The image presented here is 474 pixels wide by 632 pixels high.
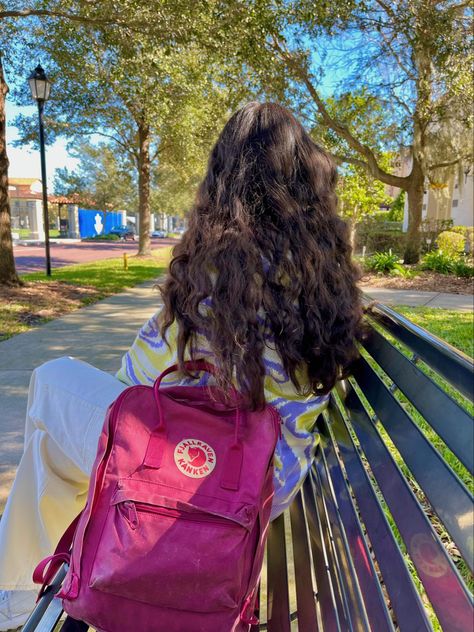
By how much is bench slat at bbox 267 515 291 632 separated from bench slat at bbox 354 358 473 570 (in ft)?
2.00

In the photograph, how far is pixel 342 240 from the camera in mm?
1574

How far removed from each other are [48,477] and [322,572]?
1.02m

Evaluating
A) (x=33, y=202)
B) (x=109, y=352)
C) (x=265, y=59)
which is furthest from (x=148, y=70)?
(x=33, y=202)

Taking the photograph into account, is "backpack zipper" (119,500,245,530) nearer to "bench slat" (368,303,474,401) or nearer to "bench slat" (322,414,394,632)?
"bench slat" (322,414,394,632)

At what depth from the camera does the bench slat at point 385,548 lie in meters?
0.91

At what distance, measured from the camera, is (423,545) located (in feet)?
3.01

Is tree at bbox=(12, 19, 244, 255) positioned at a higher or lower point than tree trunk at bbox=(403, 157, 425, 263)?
higher

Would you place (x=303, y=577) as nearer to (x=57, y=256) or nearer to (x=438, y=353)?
(x=438, y=353)

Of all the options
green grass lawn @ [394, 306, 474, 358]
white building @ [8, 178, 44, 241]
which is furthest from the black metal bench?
white building @ [8, 178, 44, 241]

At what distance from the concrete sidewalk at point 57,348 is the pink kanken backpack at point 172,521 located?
166 cm

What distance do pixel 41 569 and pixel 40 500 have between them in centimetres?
37

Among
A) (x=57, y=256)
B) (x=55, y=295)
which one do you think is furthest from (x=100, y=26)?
(x=57, y=256)

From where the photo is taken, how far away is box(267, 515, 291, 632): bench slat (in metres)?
1.33

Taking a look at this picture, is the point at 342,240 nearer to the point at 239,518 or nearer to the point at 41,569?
the point at 239,518
